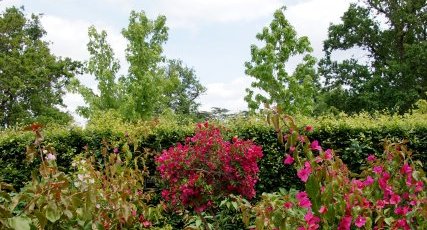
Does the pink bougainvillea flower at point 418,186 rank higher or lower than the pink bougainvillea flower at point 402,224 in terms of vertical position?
higher

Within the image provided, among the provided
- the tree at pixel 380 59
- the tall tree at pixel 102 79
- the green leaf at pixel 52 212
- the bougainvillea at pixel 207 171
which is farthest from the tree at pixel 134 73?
the green leaf at pixel 52 212

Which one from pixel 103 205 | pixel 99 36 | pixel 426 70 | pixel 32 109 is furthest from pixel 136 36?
pixel 103 205

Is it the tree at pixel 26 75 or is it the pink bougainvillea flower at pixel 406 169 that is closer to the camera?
the pink bougainvillea flower at pixel 406 169

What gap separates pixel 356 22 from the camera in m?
25.7

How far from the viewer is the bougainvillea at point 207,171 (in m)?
6.34

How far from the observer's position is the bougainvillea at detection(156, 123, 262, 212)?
6.34 meters

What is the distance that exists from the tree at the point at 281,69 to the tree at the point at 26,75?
9.01 metres

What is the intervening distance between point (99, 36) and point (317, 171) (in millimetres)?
19318

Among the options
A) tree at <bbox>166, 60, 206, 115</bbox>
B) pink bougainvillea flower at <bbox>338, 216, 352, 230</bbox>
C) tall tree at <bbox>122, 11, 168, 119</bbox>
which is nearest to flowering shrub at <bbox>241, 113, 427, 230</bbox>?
pink bougainvillea flower at <bbox>338, 216, 352, 230</bbox>

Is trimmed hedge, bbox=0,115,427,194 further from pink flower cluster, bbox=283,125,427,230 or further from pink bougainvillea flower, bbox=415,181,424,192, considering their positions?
pink bougainvillea flower, bbox=415,181,424,192

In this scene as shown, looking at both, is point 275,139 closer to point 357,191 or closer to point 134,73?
point 357,191

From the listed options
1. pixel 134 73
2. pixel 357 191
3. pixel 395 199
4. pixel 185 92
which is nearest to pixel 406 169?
pixel 395 199

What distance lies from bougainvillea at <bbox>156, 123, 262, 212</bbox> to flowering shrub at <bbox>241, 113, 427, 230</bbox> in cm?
269

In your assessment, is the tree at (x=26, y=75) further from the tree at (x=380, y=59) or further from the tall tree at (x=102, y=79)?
the tree at (x=380, y=59)
